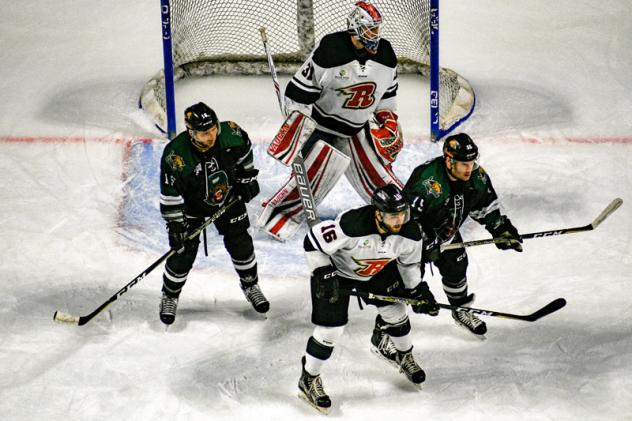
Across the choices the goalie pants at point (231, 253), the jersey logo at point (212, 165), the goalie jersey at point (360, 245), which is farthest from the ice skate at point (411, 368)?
the jersey logo at point (212, 165)

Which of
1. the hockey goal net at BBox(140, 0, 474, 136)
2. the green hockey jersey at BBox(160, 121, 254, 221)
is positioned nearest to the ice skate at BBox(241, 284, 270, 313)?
the green hockey jersey at BBox(160, 121, 254, 221)

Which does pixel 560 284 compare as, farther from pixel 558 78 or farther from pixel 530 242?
pixel 558 78

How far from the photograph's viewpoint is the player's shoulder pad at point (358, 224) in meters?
4.20

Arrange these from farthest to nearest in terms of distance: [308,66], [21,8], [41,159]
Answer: [21,8] < [41,159] < [308,66]

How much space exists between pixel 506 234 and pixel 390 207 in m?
0.92

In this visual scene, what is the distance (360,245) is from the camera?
4.26 meters

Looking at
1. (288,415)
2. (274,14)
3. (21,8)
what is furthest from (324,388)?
(21,8)

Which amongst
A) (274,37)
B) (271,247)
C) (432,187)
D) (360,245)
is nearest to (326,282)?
(360,245)

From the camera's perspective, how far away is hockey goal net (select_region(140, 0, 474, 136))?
661cm

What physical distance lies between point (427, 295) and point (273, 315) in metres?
1.05

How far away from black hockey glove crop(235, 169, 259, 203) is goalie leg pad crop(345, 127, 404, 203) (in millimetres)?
682

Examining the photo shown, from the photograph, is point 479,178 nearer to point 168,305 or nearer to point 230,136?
point 230,136

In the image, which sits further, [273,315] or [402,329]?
[273,315]

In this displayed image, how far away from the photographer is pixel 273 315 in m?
5.23
